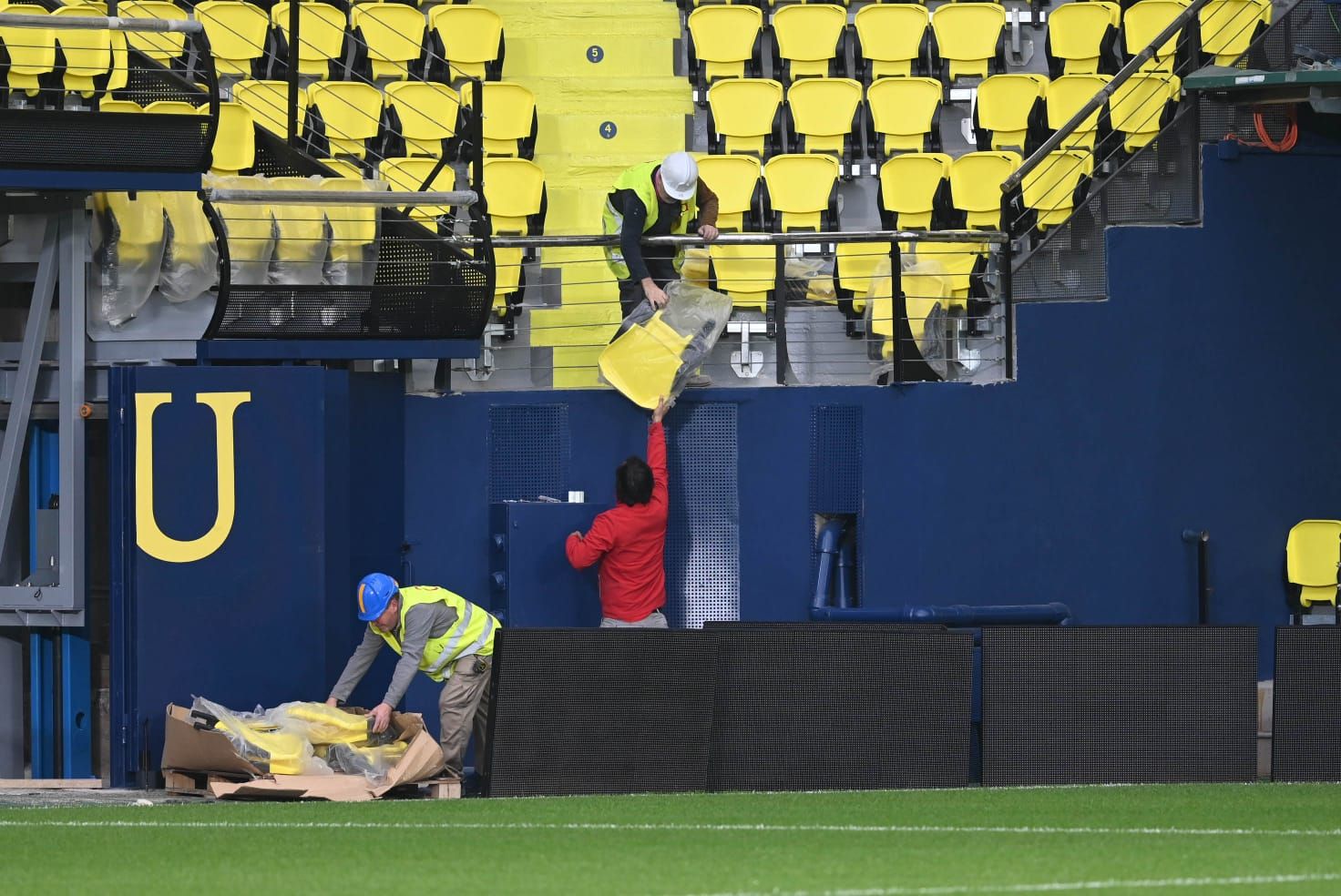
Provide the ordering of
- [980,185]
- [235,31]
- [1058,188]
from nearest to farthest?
1. [1058,188]
2. [980,185]
3. [235,31]

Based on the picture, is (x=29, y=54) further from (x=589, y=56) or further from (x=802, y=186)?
(x=589, y=56)

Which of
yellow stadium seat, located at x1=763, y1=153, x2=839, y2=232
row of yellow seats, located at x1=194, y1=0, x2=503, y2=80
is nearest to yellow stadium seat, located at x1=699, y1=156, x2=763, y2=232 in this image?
yellow stadium seat, located at x1=763, y1=153, x2=839, y2=232

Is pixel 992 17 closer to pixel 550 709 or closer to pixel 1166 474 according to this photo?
pixel 1166 474

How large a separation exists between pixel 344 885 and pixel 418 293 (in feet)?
19.7

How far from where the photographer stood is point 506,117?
17172mm

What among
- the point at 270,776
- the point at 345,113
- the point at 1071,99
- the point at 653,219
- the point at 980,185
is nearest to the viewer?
the point at 270,776

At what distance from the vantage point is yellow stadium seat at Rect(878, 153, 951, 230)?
15812 millimetres

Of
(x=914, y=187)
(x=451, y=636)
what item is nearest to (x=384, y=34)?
(x=914, y=187)

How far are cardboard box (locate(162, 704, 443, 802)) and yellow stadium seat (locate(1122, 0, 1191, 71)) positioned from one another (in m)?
8.97

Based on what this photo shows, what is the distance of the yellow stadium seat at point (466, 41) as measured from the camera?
18047 mm

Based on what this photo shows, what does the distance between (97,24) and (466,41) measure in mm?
6167

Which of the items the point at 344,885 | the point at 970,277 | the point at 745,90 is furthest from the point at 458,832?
the point at 745,90

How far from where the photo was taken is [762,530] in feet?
47.6

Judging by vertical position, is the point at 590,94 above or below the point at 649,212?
above
